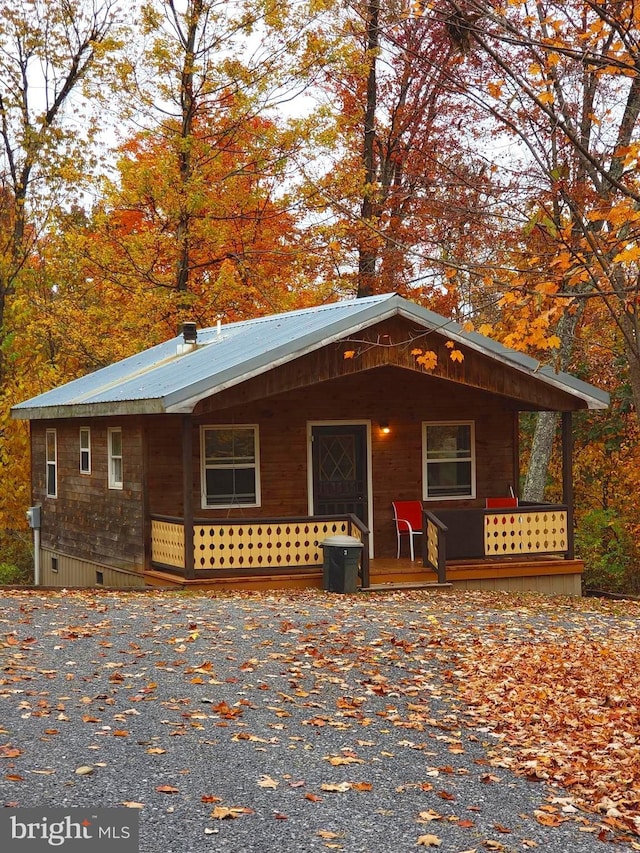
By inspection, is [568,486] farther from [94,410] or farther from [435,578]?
[94,410]

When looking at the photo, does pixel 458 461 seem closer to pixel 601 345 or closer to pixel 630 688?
pixel 601 345

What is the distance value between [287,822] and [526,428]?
2316cm

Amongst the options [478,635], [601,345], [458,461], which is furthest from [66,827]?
[601,345]

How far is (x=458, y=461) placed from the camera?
20.0m

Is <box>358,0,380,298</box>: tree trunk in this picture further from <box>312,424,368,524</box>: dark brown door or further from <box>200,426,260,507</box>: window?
<box>200,426,260,507</box>: window

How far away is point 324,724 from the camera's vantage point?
27.8ft

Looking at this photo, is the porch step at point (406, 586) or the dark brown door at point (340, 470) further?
the dark brown door at point (340, 470)

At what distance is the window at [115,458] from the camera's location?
1944cm

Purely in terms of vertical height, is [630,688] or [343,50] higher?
[343,50]

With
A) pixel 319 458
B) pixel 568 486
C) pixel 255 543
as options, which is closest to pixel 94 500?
pixel 319 458

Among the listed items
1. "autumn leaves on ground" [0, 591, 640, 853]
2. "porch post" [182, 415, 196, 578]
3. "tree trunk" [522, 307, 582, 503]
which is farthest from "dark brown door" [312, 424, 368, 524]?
"tree trunk" [522, 307, 582, 503]

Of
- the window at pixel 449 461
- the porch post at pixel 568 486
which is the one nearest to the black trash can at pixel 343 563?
the window at pixel 449 461

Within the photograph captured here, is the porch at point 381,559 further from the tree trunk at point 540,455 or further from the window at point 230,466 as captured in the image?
the tree trunk at point 540,455

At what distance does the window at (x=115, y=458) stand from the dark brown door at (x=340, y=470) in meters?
3.49
